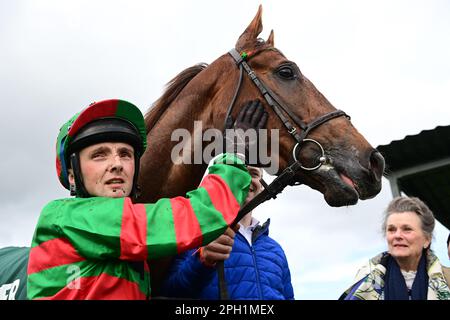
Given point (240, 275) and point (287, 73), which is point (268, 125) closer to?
point (287, 73)

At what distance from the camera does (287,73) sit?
3.13 meters

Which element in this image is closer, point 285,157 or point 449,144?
point 285,157

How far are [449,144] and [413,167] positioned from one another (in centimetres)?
79

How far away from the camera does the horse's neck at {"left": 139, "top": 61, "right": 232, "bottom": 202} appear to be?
291 cm

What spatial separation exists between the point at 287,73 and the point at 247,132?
20.4 inches

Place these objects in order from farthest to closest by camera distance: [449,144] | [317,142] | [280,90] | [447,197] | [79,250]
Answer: [447,197] < [449,144] < [280,90] < [317,142] < [79,250]

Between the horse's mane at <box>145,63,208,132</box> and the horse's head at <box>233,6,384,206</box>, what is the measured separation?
35 centimetres

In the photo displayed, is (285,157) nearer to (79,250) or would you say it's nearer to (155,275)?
(155,275)

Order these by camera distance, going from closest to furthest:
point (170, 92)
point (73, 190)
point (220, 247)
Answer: point (73, 190)
point (220, 247)
point (170, 92)

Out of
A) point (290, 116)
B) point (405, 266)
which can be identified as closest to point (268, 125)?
point (290, 116)

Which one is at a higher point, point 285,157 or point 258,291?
point 285,157

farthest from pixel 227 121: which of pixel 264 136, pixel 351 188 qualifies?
pixel 351 188

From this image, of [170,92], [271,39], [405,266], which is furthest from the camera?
[271,39]
